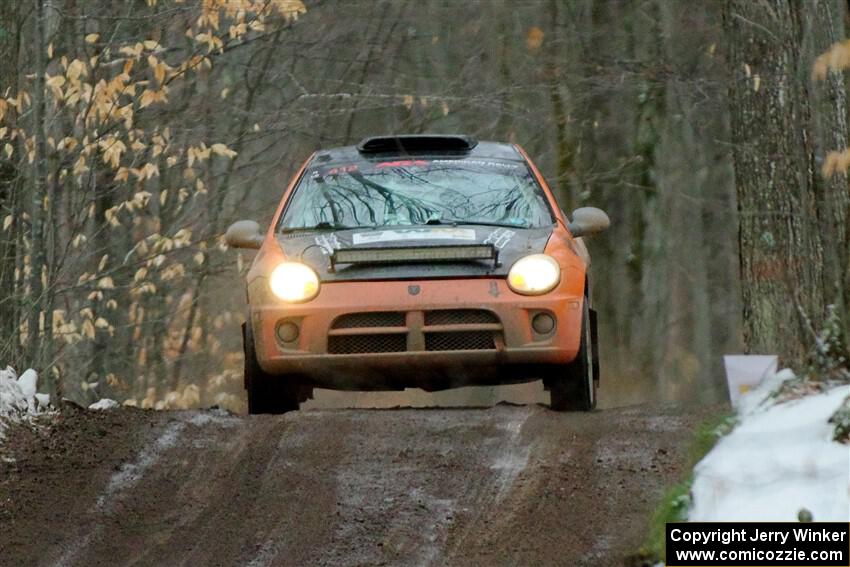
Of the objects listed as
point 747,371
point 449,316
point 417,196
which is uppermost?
point 417,196

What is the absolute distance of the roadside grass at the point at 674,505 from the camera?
19.1ft

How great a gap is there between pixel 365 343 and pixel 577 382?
1351mm

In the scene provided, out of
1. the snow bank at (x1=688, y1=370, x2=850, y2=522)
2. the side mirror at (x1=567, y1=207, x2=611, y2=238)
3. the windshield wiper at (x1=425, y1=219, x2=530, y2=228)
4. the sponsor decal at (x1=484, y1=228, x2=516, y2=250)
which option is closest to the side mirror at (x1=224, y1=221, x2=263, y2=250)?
the windshield wiper at (x1=425, y1=219, x2=530, y2=228)

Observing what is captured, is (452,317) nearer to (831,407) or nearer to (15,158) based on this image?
(831,407)

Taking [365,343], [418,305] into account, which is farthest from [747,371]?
[365,343]

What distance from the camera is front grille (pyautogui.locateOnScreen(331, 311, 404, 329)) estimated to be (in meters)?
9.35

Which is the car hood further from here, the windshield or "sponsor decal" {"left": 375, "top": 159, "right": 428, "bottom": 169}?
"sponsor decal" {"left": 375, "top": 159, "right": 428, "bottom": 169}

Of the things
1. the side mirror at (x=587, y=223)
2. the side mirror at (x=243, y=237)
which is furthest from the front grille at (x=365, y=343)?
the side mirror at (x=587, y=223)

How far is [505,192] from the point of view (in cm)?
1048

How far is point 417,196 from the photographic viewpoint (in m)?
10.4

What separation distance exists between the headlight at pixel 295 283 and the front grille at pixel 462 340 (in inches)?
29.3

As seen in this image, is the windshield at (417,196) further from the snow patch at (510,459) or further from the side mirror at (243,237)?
the snow patch at (510,459)

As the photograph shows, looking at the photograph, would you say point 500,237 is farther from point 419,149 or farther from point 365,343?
point 419,149

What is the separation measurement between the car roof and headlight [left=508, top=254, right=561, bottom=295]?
1723mm
